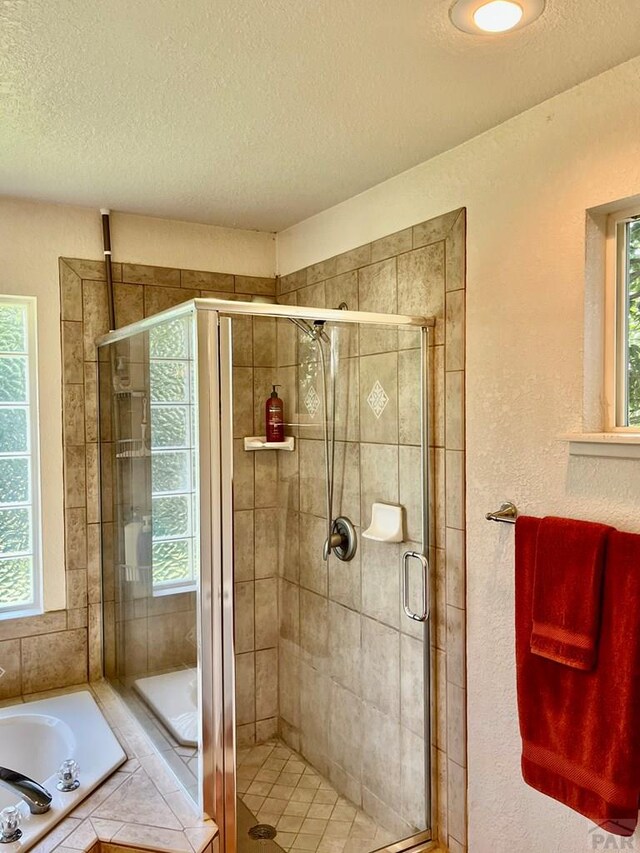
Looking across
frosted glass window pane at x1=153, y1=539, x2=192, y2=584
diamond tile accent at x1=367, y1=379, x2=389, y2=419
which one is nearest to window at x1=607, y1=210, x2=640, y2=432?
diamond tile accent at x1=367, y1=379, x2=389, y2=419

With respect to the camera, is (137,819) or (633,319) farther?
(137,819)

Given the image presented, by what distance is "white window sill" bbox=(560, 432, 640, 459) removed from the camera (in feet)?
5.15

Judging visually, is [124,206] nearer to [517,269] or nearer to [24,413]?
[24,413]

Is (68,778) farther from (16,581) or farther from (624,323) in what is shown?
(624,323)

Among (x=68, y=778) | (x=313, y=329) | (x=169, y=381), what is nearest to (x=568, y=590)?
(x=313, y=329)

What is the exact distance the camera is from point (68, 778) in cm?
204

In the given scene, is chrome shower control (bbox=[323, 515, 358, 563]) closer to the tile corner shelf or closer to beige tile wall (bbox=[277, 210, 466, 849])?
beige tile wall (bbox=[277, 210, 466, 849])

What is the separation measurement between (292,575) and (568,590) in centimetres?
85

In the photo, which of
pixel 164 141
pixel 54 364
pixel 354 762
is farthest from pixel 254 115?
pixel 354 762

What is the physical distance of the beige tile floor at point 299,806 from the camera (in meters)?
2.01

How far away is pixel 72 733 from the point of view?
2381mm

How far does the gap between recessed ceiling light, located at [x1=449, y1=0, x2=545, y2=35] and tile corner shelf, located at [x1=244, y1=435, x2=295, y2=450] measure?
3.82 feet

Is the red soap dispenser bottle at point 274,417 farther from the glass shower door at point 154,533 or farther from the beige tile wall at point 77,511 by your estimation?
the beige tile wall at point 77,511

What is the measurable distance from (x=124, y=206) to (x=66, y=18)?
4.58 feet
